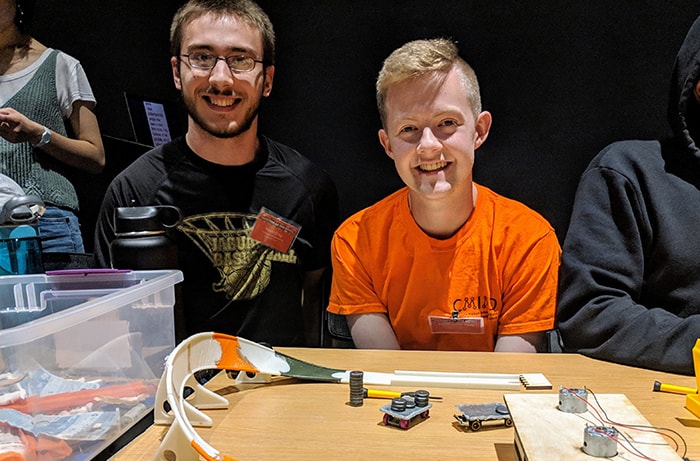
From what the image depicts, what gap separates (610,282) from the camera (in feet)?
4.22

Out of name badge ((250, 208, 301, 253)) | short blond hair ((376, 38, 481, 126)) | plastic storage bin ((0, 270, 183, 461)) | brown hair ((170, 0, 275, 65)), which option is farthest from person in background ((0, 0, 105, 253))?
short blond hair ((376, 38, 481, 126))

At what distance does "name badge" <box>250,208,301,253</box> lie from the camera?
1770 millimetres

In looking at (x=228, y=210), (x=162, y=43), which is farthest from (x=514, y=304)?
(x=162, y=43)

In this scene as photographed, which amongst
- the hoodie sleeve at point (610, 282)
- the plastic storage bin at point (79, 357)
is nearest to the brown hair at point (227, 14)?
the plastic storage bin at point (79, 357)

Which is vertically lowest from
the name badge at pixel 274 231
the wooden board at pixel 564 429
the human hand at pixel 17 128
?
the wooden board at pixel 564 429

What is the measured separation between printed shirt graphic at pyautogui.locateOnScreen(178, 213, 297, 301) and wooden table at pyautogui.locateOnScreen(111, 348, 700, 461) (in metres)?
0.61

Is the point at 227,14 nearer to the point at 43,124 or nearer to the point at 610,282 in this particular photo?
the point at 43,124

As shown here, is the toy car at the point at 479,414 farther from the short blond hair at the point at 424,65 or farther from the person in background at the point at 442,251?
the short blond hair at the point at 424,65

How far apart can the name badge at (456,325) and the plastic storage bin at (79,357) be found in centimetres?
69

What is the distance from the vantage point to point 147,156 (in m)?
1.82

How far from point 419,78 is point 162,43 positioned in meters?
1.36

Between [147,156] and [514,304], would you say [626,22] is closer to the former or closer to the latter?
[514,304]

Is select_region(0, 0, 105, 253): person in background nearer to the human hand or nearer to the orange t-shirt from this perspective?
the human hand

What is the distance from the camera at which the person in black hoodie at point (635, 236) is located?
49.6 inches
